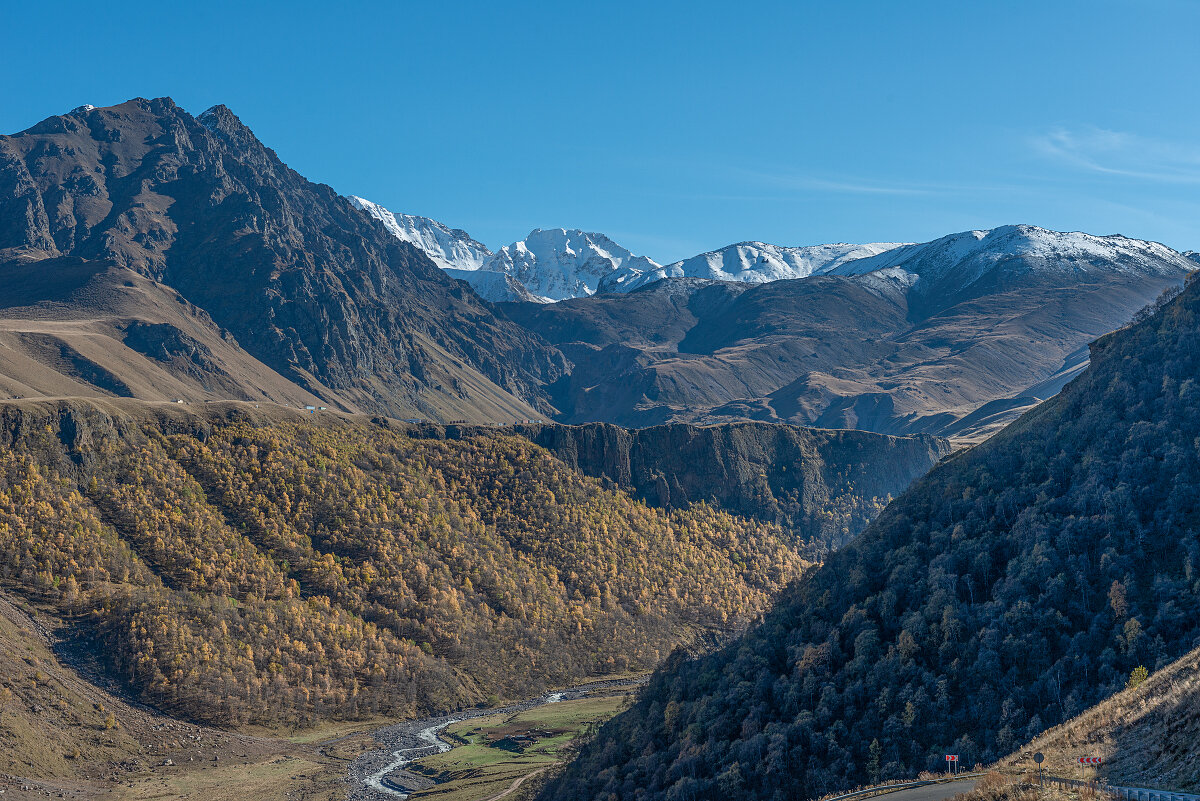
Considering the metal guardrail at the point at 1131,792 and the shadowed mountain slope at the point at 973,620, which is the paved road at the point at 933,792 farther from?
the shadowed mountain slope at the point at 973,620

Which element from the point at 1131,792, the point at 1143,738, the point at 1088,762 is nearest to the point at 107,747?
the point at 1088,762

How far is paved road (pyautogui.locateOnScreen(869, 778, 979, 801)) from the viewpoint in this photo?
169 feet

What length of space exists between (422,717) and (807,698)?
10339 cm

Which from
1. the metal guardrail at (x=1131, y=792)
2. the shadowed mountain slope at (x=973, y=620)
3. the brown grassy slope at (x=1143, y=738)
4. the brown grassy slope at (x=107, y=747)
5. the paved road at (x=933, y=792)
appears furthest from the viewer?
the brown grassy slope at (x=107, y=747)

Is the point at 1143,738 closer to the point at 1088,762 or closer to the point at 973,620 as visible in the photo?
the point at 1088,762

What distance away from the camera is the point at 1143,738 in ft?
170

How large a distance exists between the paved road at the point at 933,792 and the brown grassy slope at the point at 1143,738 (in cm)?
340

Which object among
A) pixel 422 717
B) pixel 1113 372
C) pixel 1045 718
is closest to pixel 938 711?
pixel 1045 718

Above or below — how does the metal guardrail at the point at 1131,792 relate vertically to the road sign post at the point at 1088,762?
above

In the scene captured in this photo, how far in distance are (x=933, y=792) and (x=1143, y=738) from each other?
35.1 feet

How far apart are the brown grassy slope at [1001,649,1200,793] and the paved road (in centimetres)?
340

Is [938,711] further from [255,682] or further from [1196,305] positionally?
[255,682]

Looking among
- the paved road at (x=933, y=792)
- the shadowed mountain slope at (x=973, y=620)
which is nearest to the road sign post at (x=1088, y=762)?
the paved road at (x=933, y=792)

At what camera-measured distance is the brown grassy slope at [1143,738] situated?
4753 cm
